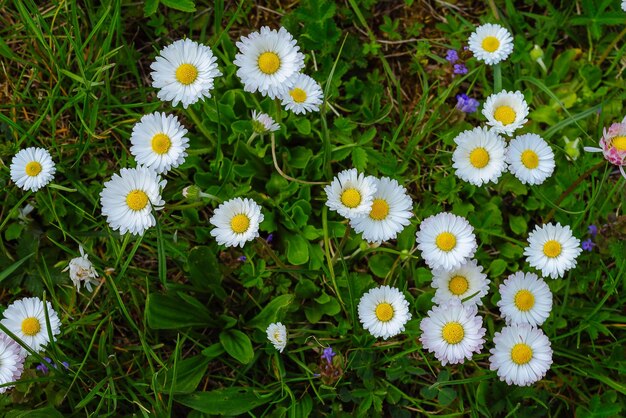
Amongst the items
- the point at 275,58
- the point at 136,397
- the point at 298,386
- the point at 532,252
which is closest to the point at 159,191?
the point at 275,58

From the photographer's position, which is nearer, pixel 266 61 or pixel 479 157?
pixel 266 61

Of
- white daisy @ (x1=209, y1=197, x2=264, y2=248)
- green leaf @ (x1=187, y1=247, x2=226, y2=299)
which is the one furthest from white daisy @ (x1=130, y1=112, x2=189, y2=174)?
green leaf @ (x1=187, y1=247, x2=226, y2=299)

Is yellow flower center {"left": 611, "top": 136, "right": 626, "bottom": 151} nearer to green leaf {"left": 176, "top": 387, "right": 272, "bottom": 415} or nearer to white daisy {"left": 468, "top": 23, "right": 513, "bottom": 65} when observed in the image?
white daisy {"left": 468, "top": 23, "right": 513, "bottom": 65}

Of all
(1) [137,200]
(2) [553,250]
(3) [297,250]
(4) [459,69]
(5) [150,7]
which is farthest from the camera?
(4) [459,69]

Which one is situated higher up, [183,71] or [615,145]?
[615,145]

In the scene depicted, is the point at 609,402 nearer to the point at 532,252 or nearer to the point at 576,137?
the point at 532,252

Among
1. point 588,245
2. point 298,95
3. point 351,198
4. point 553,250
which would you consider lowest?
point 351,198

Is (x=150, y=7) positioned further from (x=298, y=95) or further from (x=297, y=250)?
(x=297, y=250)

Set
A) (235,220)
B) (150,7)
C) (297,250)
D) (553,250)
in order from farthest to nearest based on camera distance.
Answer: (150,7) → (297,250) → (553,250) → (235,220)

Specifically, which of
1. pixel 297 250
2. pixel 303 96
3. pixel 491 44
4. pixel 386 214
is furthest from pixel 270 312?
pixel 491 44
